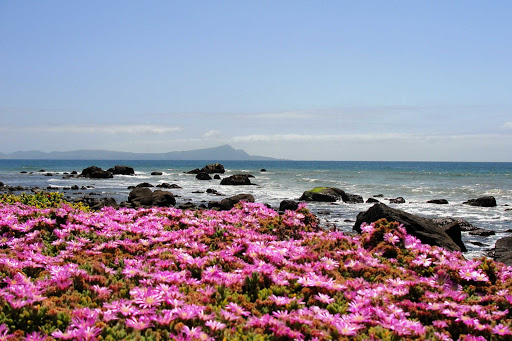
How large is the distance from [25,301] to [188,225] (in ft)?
13.5

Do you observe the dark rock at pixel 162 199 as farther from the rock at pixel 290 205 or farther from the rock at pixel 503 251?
the rock at pixel 503 251

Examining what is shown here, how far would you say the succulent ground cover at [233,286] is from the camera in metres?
3.46

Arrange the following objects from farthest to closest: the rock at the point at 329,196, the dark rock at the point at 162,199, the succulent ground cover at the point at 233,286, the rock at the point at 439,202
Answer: the rock at the point at 329,196 < the rock at the point at 439,202 < the dark rock at the point at 162,199 < the succulent ground cover at the point at 233,286

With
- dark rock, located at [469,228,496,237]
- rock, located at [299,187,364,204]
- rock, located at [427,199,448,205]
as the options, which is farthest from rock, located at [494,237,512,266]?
rock, located at [427,199,448,205]

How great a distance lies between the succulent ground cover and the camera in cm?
346

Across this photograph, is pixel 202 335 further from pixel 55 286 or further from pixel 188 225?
pixel 188 225

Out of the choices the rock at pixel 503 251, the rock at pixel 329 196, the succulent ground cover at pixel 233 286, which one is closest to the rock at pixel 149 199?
the rock at pixel 329 196

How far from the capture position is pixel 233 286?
14.8 feet

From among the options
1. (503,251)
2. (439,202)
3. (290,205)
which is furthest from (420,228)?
(439,202)

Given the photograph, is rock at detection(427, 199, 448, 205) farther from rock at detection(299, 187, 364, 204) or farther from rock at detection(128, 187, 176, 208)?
rock at detection(128, 187, 176, 208)

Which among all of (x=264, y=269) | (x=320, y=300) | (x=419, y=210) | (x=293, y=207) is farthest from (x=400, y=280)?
(x=419, y=210)

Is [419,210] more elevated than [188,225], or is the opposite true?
[188,225]

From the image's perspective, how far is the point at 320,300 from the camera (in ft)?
13.9

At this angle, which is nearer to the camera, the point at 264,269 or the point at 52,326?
the point at 52,326
